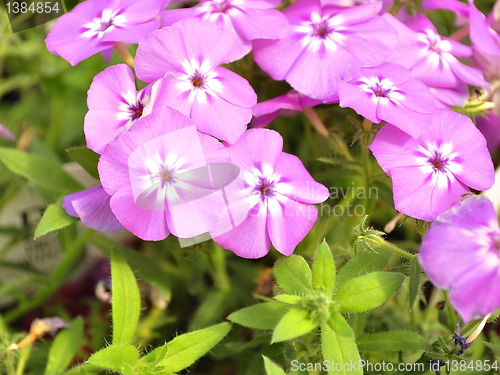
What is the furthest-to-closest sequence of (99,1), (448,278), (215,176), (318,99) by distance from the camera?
(99,1) < (318,99) < (215,176) < (448,278)

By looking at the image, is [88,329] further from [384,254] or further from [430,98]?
[430,98]

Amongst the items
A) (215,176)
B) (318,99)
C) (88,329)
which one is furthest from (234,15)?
(88,329)

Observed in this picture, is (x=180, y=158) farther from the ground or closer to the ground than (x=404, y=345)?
farther from the ground

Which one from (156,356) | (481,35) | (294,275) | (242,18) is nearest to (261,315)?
(294,275)

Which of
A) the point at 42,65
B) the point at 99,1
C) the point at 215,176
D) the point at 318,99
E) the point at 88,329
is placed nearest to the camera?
the point at 215,176

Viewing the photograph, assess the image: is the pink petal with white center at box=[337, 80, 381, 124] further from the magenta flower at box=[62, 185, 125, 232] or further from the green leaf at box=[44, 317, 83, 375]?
the green leaf at box=[44, 317, 83, 375]

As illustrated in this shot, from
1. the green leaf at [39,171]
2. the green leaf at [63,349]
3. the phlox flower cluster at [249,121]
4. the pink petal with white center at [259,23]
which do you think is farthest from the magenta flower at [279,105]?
the green leaf at [63,349]
